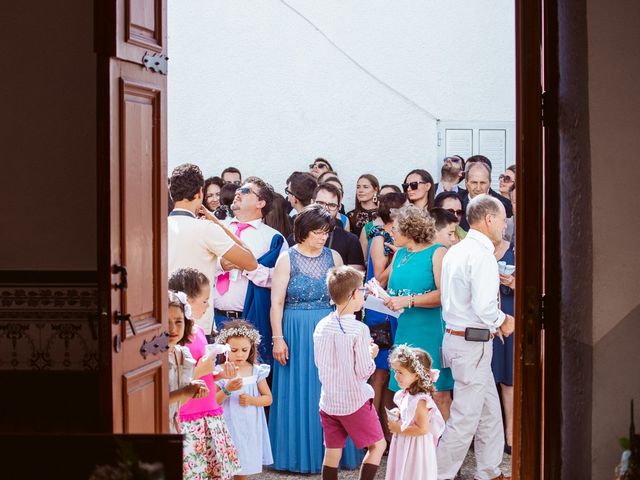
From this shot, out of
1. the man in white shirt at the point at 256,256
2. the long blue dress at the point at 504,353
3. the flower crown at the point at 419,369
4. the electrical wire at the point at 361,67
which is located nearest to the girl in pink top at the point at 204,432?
the flower crown at the point at 419,369

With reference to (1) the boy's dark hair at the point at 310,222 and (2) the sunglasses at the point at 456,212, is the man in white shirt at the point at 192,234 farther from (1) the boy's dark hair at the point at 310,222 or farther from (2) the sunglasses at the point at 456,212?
(2) the sunglasses at the point at 456,212

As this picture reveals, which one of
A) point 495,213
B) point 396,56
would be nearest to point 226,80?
point 396,56

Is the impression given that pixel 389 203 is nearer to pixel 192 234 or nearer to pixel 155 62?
pixel 192 234

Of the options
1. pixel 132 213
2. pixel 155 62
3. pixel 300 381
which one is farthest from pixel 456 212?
pixel 132 213

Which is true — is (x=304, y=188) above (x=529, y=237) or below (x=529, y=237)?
above

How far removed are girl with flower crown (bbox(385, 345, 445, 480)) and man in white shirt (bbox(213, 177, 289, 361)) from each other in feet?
4.52

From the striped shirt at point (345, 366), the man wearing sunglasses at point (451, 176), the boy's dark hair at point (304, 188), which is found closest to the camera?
the striped shirt at point (345, 366)

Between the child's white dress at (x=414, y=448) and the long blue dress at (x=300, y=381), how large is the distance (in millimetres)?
1056

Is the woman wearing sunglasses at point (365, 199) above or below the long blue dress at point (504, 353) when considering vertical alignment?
above

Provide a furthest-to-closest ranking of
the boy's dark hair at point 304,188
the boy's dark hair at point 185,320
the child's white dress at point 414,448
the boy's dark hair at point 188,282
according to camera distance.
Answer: the boy's dark hair at point 304,188 < the boy's dark hair at point 188,282 < the child's white dress at point 414,448 < the boy's dark hair at point 185,320

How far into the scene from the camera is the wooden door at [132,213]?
3705 mm

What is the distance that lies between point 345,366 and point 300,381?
2.62ft

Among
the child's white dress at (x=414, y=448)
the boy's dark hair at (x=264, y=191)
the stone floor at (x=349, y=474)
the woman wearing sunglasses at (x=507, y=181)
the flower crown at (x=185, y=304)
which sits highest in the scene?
the woman wearing sunglasses at (x=507, y=181)

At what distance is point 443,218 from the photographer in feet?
22.0
